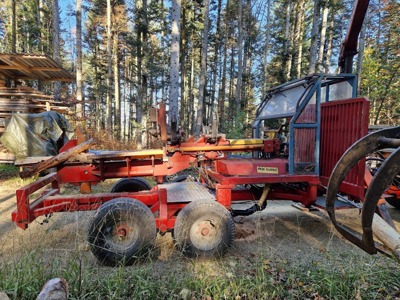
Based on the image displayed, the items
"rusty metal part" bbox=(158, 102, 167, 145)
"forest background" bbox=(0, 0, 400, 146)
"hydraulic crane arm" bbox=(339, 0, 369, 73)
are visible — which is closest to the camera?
"rusty metal part" bbox=(158, 102, 167, 145)

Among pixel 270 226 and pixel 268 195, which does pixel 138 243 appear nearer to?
pixel 268 195

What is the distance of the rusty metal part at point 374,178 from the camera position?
40.4 inches

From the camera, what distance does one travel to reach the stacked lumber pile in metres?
9.75

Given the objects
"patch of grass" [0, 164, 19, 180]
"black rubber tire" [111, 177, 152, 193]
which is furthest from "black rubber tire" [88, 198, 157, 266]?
"patch of grass" [0, 164, 19, 180]

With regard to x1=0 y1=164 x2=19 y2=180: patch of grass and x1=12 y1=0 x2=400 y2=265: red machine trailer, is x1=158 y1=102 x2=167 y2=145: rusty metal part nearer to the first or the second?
x1=12 y1=0 x2=400 y2=265: red machine trailer

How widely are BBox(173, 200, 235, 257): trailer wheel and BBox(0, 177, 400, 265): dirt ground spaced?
37cm

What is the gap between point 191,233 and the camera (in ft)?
11.6

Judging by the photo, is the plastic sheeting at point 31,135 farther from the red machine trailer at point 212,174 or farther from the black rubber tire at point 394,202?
the black rubber tire at point 394,202

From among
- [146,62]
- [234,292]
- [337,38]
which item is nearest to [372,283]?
[234,292]

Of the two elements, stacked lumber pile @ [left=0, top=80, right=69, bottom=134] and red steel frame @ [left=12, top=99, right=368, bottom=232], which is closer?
red steel frame @ [left=12, top=99, right=368, bottom=232]

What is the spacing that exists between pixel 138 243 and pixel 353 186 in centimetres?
324

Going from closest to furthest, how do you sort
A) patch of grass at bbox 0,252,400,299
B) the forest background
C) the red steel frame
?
patch of grass at bbox 0,252,400,299 → the red steel frame → the forest background

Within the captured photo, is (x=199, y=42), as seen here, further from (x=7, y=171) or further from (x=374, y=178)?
(x=374, y=178)

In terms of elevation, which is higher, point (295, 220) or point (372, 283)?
point (372, 283)
